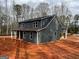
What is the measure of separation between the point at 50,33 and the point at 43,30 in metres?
2.49

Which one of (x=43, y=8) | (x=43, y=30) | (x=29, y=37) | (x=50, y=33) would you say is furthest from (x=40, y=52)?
(x=43, y=8)

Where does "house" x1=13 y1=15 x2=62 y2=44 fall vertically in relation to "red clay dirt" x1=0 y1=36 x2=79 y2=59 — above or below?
above

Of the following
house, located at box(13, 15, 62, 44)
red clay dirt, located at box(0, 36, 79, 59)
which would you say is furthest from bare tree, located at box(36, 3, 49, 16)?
red clay dirt, located at box(0, 36, 79, 59)

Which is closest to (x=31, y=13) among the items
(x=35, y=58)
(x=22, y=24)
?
(x=22, y=24)

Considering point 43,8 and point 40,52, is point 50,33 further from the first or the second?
point 43,8

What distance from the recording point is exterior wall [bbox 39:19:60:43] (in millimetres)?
31081

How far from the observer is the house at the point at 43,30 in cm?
3045

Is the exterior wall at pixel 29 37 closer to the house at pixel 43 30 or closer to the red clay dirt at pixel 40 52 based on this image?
the house at pixel 43 30

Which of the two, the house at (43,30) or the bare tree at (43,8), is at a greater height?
the bare tree at (43,8)

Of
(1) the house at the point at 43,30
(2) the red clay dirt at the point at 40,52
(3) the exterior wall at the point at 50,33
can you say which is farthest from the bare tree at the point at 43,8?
(2) the red clay dirt at the point at 40,52

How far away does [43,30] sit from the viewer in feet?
102

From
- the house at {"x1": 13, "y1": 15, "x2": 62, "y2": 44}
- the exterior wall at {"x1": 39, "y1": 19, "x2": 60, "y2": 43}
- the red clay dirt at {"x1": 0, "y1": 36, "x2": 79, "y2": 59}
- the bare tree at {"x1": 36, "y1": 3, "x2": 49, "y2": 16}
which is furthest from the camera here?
the bare tree at {"x1": 36, "y1": 3, "x2": 49, "y2": 16}

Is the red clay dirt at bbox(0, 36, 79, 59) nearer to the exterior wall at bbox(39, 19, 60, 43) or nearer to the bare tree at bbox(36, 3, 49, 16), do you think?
the exterior wall at bbox(39, 19, 60, 43)

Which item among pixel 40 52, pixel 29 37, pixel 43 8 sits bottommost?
pixel 40 52
